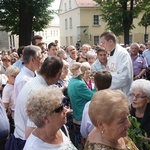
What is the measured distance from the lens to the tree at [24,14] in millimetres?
17391

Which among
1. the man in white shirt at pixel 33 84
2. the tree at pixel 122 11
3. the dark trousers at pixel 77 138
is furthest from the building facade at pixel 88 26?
the man in white shirt at pixel 33 84

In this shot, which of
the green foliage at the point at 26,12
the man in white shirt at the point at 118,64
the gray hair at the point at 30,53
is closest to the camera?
the gray hair at the point at 30,53

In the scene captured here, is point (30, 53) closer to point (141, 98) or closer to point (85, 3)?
point (141, 98)

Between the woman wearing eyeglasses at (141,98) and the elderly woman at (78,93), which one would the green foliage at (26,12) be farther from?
the woman wearing eyeglasses at (141,98)

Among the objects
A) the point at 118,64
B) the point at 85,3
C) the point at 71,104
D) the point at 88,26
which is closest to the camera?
the point at 71,104

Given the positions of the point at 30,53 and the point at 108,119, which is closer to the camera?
the point at 108,119

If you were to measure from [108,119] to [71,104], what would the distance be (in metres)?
2.28

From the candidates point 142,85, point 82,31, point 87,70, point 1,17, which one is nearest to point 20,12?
point 1,17

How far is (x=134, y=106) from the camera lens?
328 cm

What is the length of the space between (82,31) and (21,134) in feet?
132

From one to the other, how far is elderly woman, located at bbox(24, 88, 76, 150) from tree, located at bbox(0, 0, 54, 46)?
1584 centimetres

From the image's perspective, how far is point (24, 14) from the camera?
1758 cm

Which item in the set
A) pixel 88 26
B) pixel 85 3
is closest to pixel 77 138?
pixel 88 26

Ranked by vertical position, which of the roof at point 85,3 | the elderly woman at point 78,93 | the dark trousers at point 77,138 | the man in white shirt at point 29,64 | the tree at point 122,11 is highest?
the roof at point 85,3
